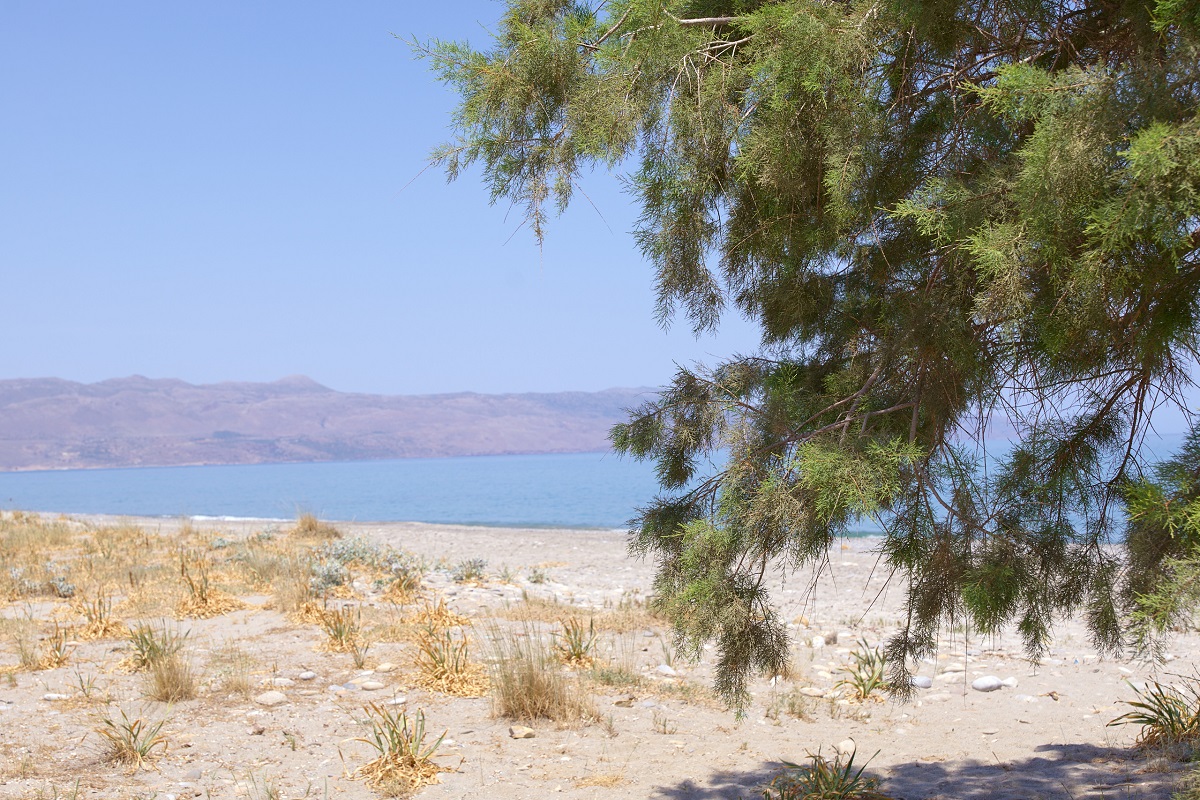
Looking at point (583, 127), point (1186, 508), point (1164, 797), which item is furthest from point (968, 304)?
point (1164, 797)

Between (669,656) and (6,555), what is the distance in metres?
10.7

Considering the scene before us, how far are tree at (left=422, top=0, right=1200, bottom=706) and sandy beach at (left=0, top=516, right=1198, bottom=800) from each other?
1.72ft

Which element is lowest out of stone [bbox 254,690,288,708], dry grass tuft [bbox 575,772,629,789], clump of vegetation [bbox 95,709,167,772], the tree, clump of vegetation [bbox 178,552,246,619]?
dry grass tuft [bbox 575,772,629,789]

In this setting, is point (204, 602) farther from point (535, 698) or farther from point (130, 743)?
point (535, 698)

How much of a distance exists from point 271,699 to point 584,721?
7.36 ft

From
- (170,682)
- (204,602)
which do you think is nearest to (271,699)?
(170,682)

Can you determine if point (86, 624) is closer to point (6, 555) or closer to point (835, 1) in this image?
point (6, 555)

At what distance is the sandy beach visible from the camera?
504cm

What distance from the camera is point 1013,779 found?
5.08 meters

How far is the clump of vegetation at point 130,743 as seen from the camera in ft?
17.0

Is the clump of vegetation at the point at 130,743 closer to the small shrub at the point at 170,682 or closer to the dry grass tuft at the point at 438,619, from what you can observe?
the small shrub at the point at 170,682

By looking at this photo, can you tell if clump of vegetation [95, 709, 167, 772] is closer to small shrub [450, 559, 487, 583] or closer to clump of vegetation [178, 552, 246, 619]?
clump of vegetation [178, 552, 246, 619]

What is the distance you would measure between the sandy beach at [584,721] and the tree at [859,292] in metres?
0.52

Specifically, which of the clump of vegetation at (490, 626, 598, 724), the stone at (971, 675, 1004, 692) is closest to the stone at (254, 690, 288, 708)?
the clump of vegetation at (490, 626, 598, 724)
